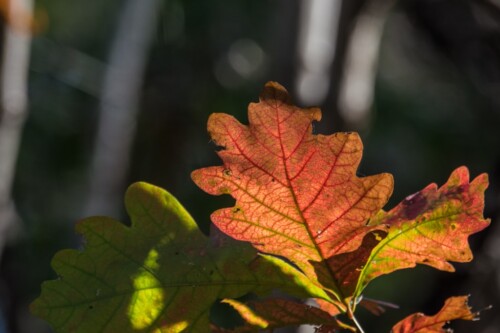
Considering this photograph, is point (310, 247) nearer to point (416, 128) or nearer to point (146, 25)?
point (146, 25)

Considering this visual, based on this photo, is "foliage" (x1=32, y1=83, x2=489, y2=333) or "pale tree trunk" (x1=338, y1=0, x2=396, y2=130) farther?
"pale tree trunk" (x1=338, y1=0, x2=396, y2=130)

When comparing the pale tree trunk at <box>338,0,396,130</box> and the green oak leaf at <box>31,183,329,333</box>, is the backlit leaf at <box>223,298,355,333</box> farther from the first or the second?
the pale tree trunk at <box>338,0,396,130</box>

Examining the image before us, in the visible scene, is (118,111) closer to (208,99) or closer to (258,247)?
(208,99)

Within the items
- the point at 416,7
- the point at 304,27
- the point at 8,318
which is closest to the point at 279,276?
the point at 304,27

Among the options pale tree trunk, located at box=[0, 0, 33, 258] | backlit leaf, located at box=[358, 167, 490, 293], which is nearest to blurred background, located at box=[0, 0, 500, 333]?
pale tree trunk, located at box=[0, 0, 33, 258]

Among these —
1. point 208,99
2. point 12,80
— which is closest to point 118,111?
point 208,99
